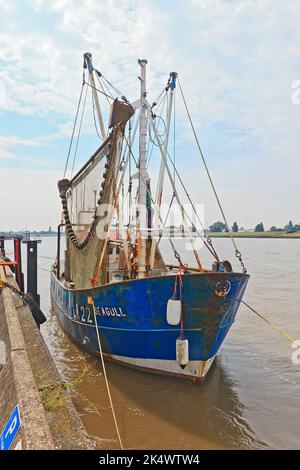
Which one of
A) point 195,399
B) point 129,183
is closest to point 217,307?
point 195,399

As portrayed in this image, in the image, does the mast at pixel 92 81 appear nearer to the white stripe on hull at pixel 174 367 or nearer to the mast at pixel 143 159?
the mast at pixel 143 159

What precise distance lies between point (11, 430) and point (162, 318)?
344 centimetres

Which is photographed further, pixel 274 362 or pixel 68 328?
pixel 68 328

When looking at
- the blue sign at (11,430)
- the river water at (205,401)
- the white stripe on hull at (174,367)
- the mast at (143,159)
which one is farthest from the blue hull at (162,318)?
the blue sign at (11,430)

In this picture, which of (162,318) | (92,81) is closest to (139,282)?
(162,318)

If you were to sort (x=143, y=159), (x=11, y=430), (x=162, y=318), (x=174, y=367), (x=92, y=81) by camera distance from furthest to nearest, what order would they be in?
1. (x=92, y=81)
2. (x=143, y=159)
3. (x=174, y=367)
4. (x=162, y=318)
5. (x=11, y=430)

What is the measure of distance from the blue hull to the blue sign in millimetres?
3289

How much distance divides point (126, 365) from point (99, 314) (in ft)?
4.14

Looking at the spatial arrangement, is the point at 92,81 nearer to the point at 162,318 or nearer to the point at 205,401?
the point at 162,318

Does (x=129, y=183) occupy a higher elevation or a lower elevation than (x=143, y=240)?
higher

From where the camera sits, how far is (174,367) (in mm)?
7105

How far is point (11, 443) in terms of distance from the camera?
144 inches
